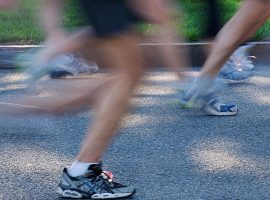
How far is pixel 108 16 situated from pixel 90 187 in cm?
96

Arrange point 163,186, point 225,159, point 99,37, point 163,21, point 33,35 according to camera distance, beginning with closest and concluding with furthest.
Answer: point 99,37, point 163,21, point 163,186, point 225,159, point 33,35

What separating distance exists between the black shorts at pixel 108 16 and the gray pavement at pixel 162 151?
986 millimetres

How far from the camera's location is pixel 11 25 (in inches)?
365

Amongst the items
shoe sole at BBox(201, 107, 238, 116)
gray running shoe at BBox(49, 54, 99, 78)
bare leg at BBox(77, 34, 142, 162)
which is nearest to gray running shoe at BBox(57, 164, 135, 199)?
bare leg at BBox(77, 34, 142, 162)

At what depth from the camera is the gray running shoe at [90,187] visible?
167 inches

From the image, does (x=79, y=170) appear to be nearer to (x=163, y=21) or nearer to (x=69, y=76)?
(x=163, y=21)

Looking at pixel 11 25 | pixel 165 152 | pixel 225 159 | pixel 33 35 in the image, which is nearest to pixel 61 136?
pixel 165 152

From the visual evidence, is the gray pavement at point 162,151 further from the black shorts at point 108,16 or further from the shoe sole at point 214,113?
the black shorts at point 108,16

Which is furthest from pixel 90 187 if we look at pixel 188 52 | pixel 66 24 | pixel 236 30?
pixel 66 24

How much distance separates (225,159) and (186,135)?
0.60 meters

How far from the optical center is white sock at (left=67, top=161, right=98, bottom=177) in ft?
13.7

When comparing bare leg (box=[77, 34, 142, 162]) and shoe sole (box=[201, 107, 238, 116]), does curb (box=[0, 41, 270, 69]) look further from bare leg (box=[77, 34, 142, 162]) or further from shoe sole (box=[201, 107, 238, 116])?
bare leg (box=[77, 34, 142, 162])

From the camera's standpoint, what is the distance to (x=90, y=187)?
4.24 m

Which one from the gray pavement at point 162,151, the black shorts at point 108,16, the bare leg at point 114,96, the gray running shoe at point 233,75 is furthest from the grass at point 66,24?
the black shorts at point 108,16
